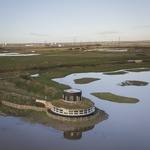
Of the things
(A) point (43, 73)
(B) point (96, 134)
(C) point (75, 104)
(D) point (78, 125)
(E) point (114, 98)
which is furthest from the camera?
(A) point (43, 73)

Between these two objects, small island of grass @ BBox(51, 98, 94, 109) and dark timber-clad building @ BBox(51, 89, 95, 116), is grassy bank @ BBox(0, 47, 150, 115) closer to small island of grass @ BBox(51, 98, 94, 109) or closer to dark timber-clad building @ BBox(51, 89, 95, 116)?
dark timber-clad building @ BBox(51, 89, 95, 116)

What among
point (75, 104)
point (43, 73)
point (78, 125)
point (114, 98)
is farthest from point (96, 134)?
point (43, 73)

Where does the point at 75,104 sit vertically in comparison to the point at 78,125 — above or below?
above

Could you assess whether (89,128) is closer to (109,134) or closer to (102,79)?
(109,134)

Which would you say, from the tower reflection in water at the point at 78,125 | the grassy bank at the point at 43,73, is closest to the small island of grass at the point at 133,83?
the grassy bank at the point at 43,73

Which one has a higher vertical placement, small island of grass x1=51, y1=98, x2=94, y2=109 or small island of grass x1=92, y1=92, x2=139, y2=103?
small island of grass x1=51, y1=98, x2=94, y2=109

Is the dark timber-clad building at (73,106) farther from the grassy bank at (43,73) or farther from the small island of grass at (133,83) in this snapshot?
the small island of grass at (133,83)

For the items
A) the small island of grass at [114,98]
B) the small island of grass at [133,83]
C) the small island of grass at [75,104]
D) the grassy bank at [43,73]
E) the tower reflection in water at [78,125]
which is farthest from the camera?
the small island of grass at [133,83]

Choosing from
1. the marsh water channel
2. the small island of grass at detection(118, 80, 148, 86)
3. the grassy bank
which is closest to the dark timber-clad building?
the marsh water channel

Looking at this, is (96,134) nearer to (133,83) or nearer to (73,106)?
(73,106)

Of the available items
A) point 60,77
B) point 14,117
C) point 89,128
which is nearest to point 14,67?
point 60,77

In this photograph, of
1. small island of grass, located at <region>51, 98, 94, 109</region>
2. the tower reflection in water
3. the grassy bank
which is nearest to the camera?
the tower reflection in water
